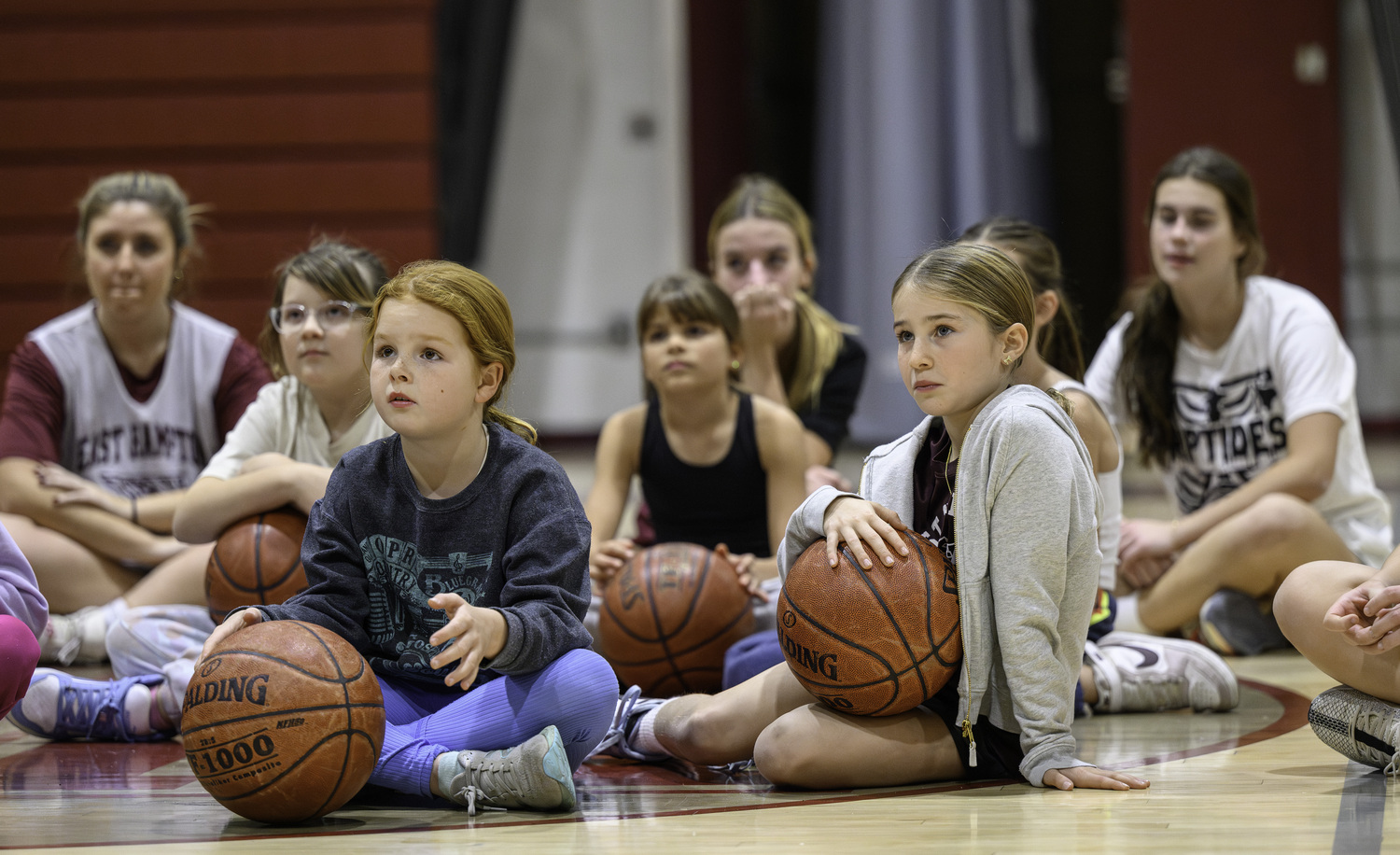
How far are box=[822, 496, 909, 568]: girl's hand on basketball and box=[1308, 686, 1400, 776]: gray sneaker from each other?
2.54ft

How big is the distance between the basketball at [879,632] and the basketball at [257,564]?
1.13 metres

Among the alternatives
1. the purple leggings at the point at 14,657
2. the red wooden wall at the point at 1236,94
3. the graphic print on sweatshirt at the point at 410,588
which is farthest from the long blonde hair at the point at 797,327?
the red wooden wall at the point at 1236,94

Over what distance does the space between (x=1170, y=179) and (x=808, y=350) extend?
110cm

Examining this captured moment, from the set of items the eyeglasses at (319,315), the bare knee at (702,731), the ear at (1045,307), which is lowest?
the bare knee at (702,731)

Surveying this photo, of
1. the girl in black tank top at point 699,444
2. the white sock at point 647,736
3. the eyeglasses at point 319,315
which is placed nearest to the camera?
the white sock at point 647,736

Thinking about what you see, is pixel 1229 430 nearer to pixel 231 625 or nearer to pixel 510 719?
pixel 510 719

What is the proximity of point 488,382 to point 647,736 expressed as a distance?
0.72 m

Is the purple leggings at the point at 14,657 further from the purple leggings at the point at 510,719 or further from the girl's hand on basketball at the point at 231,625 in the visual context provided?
the purple leggings at the point at 510,719

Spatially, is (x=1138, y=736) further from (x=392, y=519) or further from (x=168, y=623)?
(x=168, y=623)

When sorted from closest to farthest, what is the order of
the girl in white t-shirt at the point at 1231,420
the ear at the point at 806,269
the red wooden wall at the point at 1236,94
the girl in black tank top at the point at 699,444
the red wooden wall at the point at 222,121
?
the girl in black tank top at the point at 699,444 < the girl in white t-shirt at the point at 1231,420 < the ear at the point at 806,269 < the red wooden wall at the point at 222,121 < the red wooden wall at the point at 1236,94

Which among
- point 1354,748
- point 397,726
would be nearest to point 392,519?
point 397,726

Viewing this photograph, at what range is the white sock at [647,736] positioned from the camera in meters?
2.52

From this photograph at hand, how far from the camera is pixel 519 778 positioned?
6.87ft

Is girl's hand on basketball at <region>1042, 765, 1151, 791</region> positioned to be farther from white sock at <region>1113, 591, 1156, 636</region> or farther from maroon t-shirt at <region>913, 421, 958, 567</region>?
white sock at <region>1113, 591, 1156, 636</region>
